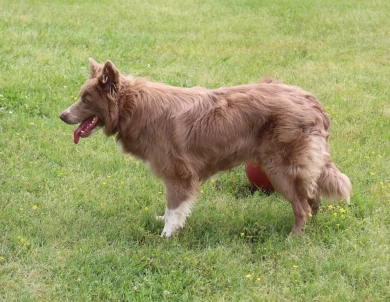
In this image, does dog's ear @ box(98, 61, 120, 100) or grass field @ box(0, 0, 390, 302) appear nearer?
grass field @ box(0, 0, 390, 302)

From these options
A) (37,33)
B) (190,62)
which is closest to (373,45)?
(190,62)

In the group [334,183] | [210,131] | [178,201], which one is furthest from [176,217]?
[334,183]

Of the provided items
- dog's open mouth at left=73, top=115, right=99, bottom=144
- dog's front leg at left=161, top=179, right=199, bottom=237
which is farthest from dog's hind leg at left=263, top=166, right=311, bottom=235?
dog's open mouth at left=73, top=115, right=99, bottom=144

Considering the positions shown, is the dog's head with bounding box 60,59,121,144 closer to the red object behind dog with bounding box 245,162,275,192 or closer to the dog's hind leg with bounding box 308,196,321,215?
the red object behind dog with bounding box 245,162,275,192

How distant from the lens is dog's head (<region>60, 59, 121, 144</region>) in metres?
5.25

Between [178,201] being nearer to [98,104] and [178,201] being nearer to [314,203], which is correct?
[98,104]

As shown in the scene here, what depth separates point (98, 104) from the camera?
5352 millimetres

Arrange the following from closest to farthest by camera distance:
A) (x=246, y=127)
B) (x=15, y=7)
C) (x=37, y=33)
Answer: (x=246, y=127), (x=37, y=33), (x=15, y=7)

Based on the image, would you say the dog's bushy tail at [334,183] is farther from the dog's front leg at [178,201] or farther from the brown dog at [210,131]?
the dog's front leg at [178,201]

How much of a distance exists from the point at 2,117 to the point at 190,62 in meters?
4.04

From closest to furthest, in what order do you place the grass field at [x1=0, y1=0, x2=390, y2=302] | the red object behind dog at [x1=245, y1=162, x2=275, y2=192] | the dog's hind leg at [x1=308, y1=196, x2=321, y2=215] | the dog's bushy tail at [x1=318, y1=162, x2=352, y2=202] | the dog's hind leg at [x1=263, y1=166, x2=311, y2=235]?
the grass field at [x1=0, y1=0, x2=390, y2=302]
the dog's hind leg at [x1=263, y1=166, x2=311, y2=235]
the dog's bushy tail at [x1=318, y1=162, x2=352, y2=202]
the dog's hind leg at [x1=308, y1=196, x2=321, y2=215]
the red object behind dog at [x1=245, y1=162, x2=275, y2=192]

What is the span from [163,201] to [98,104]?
144 cm

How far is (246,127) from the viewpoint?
525cm

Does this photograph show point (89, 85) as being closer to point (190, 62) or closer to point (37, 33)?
point (190, 62)
